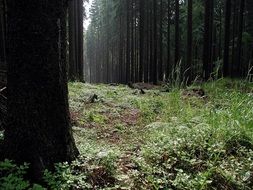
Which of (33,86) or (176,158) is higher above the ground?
(33,86)

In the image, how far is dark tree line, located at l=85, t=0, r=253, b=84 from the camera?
72.1ft

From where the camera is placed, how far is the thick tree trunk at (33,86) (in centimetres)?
370

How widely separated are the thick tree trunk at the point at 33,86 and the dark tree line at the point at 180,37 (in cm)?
1232

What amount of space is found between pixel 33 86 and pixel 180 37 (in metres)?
38.5

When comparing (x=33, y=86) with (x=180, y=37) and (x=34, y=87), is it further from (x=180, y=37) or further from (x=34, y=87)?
(x=180, y=37)

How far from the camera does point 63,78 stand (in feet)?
12.9

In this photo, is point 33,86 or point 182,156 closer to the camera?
point 33,86

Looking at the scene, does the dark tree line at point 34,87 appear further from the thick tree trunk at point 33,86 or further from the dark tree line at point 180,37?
the dark tree line at point 180,37

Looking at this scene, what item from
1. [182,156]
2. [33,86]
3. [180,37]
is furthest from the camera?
[180,37]

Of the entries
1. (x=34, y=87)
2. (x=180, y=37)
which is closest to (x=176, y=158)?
(x=34, y=87)

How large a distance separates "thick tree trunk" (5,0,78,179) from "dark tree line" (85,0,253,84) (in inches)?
485

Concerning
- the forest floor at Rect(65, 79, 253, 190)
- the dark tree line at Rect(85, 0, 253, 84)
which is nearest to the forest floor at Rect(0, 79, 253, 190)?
the forest floor at Rect(65, 79, 253, 190)

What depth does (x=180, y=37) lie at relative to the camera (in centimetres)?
4103

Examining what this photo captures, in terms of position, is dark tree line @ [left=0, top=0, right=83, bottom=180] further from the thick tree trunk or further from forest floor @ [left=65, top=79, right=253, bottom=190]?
forest floor @ [left=65, top=79, right=253, bottom=190]
